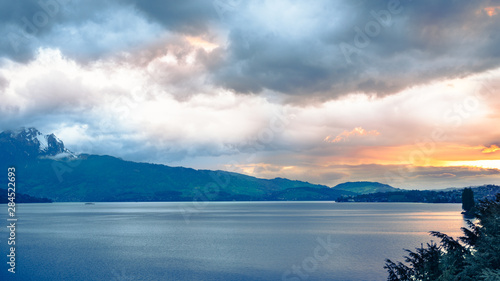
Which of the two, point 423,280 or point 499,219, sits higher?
point 499,219

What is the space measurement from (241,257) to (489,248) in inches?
2421

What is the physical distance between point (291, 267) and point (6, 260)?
64.1 meters

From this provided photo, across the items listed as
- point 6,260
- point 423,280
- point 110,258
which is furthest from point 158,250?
point 423,280

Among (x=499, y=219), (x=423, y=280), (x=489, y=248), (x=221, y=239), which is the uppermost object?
(x=499, y=219)

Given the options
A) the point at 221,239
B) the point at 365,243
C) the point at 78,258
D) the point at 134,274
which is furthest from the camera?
the point at 221,239

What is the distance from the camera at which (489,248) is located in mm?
36219

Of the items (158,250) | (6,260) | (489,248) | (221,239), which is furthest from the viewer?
(221,239)

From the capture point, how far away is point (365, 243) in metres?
113

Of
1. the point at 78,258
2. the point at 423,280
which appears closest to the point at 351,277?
the point at 423,280

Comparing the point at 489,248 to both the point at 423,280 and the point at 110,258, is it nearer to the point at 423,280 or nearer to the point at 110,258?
the point at 423,280

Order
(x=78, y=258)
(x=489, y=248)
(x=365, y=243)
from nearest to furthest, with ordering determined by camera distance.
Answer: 1. (x=489, y=248)
2. (x=78, y=258)
3. (x=365, y=243)

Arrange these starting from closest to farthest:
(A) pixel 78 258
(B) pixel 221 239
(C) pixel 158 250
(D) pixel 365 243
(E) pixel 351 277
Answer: (E) pixel 351 277 → (A) pixel 78 258 → (C) pixel 158 250 → (D) pixel 365 243 → (B) pixel 221 239

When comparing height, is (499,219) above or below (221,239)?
above

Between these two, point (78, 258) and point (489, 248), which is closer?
point (489, 248)
